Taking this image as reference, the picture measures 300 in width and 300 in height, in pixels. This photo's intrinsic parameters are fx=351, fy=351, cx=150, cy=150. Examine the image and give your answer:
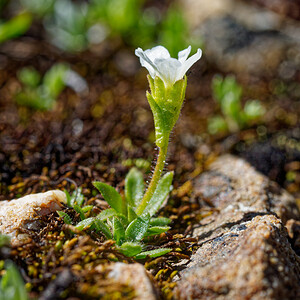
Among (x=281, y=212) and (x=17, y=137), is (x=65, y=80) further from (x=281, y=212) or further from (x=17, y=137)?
(x=281, y=212)

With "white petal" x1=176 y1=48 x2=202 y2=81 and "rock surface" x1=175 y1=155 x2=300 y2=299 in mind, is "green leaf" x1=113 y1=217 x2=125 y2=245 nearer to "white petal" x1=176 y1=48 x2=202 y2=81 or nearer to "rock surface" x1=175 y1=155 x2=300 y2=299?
"rock surface" x1=175 y1=155 x2=300 y2=299

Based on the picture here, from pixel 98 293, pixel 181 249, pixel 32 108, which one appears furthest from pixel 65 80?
pixel 98 293

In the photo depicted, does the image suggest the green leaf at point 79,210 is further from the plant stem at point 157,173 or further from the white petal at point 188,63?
the white petal at point 188,63

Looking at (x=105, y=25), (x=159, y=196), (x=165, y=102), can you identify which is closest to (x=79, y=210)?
(x=159, y=196)

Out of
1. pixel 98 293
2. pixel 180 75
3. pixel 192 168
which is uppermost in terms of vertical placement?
pixel 180 75

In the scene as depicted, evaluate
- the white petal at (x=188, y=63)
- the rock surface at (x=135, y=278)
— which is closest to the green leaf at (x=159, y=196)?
the rock surface at (x=135, y=278)

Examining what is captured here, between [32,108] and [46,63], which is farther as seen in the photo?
[46,63]

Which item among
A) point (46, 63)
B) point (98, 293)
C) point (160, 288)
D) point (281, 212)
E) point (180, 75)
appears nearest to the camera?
point (98, 293)
